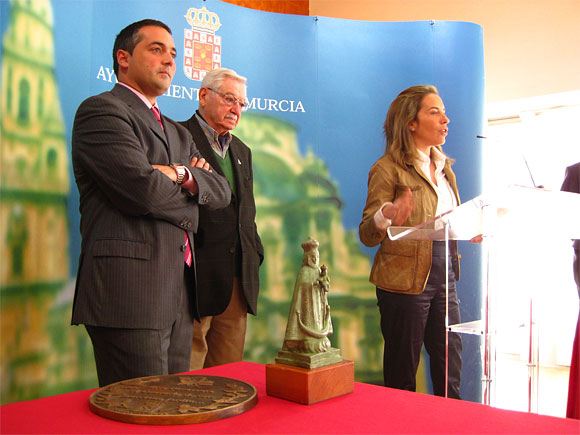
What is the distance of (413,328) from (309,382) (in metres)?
2.52

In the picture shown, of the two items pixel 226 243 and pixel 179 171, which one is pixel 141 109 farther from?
pixel 226 243

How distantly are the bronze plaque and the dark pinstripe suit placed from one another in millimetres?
549

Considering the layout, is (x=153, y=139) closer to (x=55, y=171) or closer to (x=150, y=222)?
(x=150, y=222)

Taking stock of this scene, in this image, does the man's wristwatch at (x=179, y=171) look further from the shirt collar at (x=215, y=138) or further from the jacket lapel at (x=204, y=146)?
the shirt collar at (x=215, y=138)

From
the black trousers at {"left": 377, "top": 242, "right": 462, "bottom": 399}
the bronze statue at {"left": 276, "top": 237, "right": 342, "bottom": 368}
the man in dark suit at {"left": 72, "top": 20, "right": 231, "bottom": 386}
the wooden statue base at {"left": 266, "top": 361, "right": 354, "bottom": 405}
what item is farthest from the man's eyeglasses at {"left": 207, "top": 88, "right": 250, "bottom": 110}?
the wooden statue base at {"left": 266, "top": 361, "right": 354, "bottom": 405}

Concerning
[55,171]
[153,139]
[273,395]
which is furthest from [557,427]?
[55,171]

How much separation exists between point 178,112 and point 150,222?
4.88 ft

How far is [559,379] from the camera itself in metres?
5.31

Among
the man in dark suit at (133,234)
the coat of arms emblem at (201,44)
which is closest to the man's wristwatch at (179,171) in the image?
the man in dark suit at (133,234)

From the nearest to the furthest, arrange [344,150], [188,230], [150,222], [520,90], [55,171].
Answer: [150,222] → [188,230] → [55,171] → [344,150] → [520,90]

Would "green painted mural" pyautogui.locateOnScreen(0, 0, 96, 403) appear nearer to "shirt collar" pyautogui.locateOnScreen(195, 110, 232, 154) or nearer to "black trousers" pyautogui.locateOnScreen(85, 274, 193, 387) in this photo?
"shirt collar" pyautogui.locateOnScreen(195, 110, 232, 154)

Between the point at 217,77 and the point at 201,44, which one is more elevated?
the point at 201,44

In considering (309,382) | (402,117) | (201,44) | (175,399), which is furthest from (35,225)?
(402,117)

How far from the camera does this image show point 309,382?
48.9 inches
